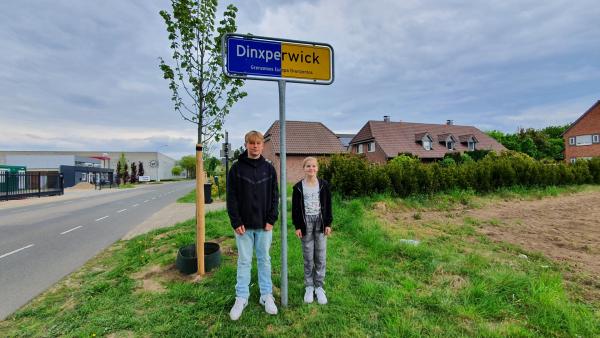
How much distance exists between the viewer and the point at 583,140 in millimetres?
33688

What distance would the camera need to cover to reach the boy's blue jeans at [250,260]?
3.07 metres

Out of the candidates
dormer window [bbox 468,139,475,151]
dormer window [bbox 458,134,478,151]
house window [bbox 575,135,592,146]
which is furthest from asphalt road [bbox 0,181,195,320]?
house window [bbox 575,135,592,146]

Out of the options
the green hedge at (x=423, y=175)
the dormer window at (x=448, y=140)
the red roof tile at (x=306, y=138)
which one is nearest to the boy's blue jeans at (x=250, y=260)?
the green hedge at (x=423, y=175)

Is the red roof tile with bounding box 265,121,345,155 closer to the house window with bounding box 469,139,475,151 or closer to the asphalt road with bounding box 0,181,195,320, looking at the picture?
the house window with bounding box 469,139,475,151

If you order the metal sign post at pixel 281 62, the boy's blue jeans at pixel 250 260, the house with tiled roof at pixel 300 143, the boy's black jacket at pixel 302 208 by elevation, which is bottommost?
the boy's blue jeans at pixel 250 260

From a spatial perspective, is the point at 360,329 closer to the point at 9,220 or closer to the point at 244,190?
the point at 244,190

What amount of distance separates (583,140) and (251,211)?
4575cm

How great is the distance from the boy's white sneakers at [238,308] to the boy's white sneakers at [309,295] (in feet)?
Answer: 2.17

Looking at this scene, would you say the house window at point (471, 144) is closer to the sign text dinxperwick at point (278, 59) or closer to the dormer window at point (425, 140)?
the dormer window at point (425, 140)

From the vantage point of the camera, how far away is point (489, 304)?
9.85ft

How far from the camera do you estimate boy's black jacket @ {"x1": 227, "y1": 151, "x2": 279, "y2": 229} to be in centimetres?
305

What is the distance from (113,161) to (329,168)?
7629 centimetres

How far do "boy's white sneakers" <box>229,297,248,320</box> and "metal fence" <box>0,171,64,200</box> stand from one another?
23205 mm

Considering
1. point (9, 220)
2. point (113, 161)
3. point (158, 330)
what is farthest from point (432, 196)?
point (113, 161)
